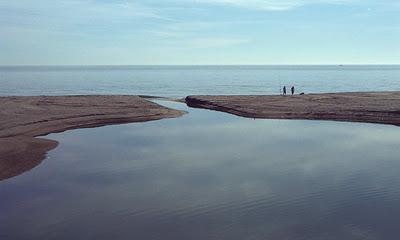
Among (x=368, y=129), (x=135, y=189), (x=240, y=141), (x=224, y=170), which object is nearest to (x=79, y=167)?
(x=135, y=189)

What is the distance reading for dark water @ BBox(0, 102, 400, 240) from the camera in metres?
18.9

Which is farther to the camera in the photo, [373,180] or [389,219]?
[373,180]

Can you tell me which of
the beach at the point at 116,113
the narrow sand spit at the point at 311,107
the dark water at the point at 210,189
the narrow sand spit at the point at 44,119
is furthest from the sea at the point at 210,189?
the narrow sand spit at the point at 311,107

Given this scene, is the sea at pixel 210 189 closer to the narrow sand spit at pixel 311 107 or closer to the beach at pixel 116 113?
the beach at pixel 116 113

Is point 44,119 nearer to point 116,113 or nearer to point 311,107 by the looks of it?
point 116,113

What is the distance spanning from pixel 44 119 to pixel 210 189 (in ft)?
94.2

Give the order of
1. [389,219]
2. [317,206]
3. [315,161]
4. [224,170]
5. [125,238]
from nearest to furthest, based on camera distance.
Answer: [125,238] → [389,219] → [317,206] → [224,170] → [315,161]

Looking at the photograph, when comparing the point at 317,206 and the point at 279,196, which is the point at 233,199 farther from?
the point at 317,206

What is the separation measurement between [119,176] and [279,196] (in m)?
9.85

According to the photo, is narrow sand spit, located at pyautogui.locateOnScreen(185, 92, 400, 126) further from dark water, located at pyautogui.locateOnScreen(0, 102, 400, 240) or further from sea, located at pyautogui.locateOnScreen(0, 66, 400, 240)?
sea, located at pyautogui.locateOnScreen(0, 66, 400, 240)

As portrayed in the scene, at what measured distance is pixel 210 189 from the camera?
2427cm

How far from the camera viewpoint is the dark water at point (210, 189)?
18.9 meters

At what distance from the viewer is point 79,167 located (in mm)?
29844

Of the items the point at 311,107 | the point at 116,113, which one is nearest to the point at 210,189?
the point at 116,113
